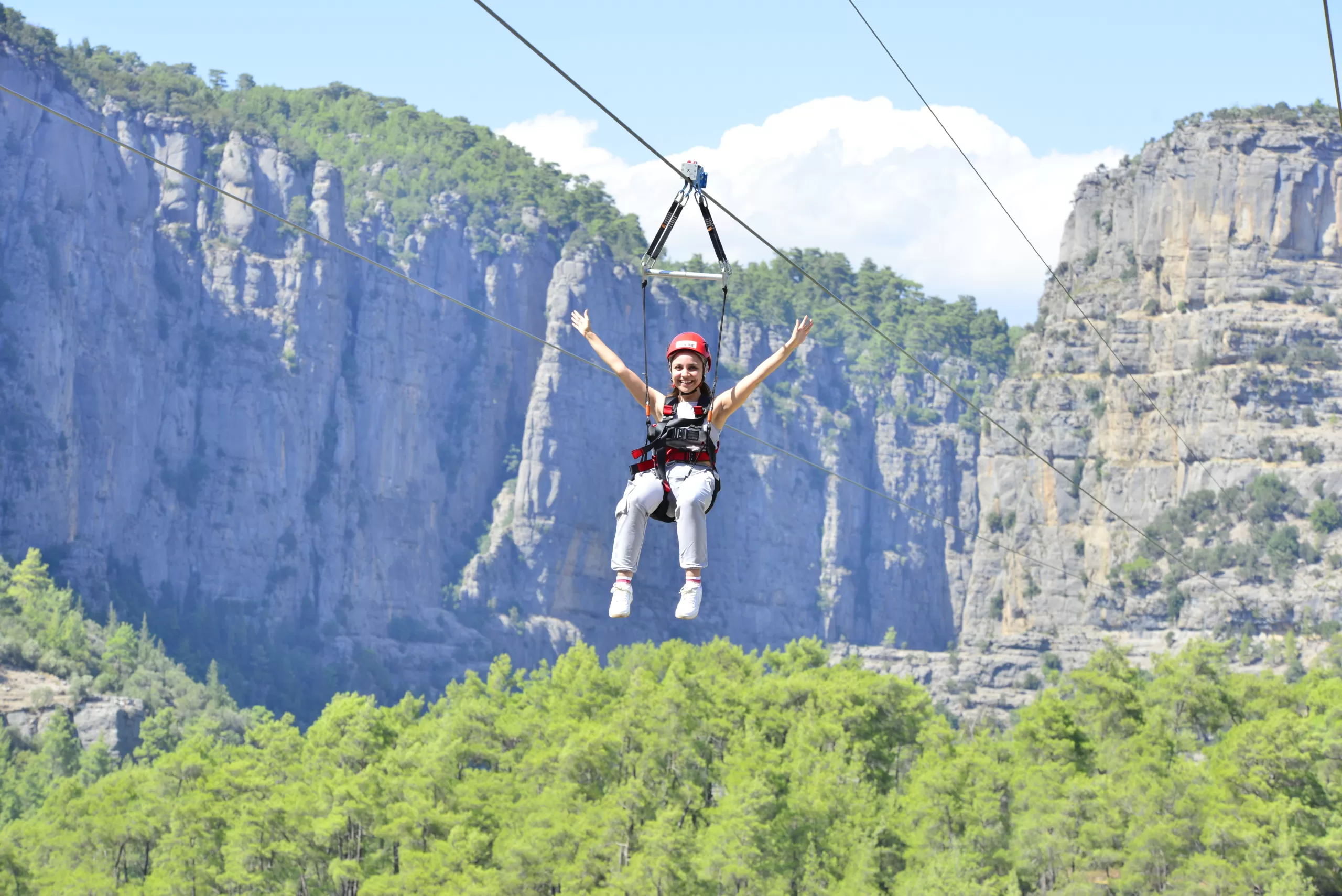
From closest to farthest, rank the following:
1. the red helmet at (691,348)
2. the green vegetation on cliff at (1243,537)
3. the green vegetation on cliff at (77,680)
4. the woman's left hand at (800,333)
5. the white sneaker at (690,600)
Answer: the white sneaker at (690,600), the woman's left hand at (800,333), the red helmet at (691,348), the green vegetation on cliff at (77,680), the green vegetation on cliff at (1243,537)

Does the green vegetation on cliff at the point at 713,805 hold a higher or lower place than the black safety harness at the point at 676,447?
lower

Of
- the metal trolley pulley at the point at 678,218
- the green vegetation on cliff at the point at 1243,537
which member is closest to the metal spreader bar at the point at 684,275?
the metal trolley pulley at the point at 678,218

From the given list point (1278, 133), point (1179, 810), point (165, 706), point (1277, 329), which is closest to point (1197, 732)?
point (1179, 810)

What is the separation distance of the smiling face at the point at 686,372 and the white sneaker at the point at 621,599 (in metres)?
2.42

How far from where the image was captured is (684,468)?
885 inches

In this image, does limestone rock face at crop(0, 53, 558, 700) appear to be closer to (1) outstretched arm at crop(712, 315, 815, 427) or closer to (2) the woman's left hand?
(1) outstretched arm at crop(712, 315, 815, 427)

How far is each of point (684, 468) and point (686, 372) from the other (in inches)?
45.1

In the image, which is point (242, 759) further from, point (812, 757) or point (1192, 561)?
point (1192, 561)

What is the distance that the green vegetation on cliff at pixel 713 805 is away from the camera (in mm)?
67000

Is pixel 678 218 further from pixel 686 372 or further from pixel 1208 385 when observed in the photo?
pixel 1208 385

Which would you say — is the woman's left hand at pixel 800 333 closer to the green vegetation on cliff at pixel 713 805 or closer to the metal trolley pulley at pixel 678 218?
the metal trolley pulley at pixel 678 218

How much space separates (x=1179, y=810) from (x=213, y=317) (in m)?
147

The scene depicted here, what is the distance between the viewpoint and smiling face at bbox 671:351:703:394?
2267cm

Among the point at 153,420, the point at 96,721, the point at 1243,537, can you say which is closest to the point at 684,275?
the point at 96,721
